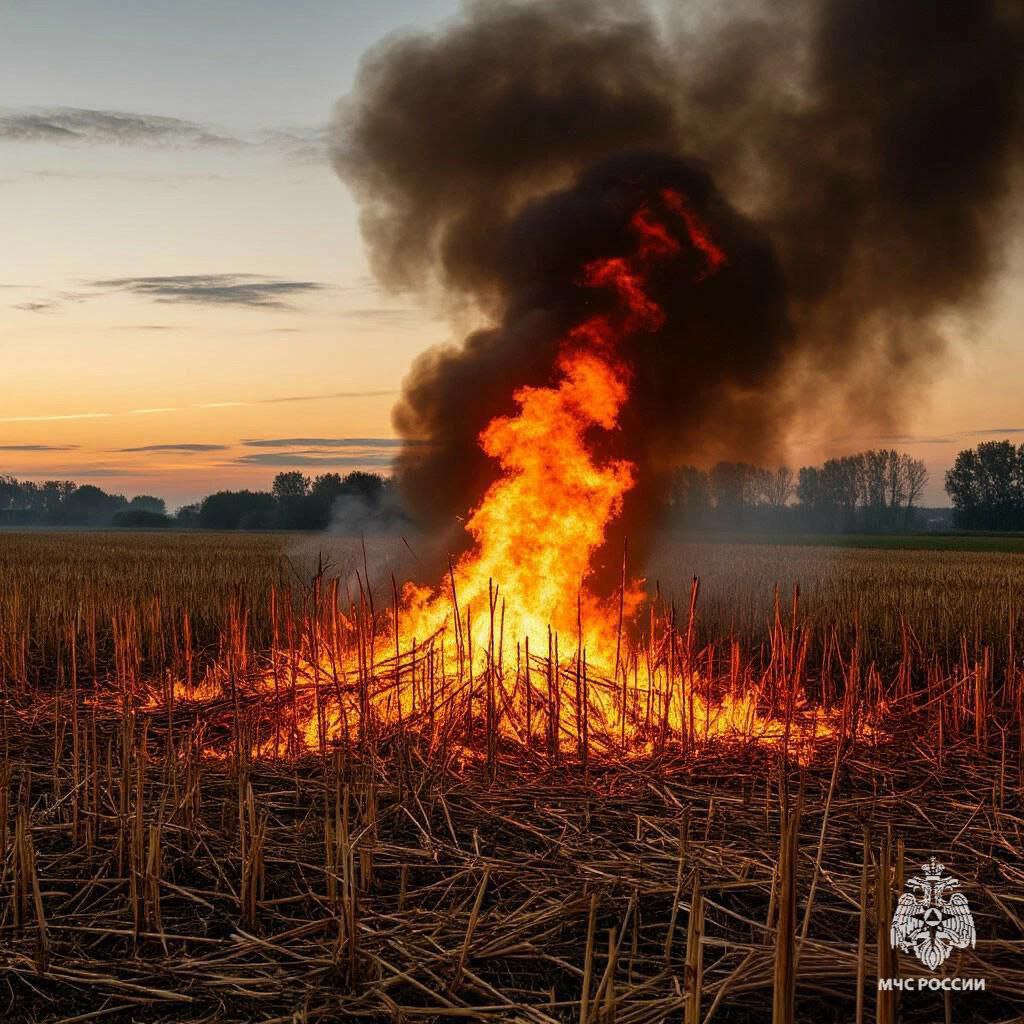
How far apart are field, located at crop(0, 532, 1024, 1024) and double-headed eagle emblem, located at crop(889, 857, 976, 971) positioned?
0.07 m

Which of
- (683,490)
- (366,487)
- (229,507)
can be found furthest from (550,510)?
(229,507)

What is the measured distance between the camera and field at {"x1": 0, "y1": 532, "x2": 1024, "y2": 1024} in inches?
161

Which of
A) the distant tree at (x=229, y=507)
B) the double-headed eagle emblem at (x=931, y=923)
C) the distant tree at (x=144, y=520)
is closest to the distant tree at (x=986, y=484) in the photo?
the distant tree at (x=229, y=507)

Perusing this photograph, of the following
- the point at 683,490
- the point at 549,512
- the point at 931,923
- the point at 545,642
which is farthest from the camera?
the point at 683,490

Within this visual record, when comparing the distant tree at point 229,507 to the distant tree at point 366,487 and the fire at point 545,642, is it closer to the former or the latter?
the distant tree at point 366,487

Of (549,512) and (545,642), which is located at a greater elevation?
(549,512)

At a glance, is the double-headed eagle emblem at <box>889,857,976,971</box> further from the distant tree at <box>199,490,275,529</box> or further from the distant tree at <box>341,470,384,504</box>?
the distant tree at <box>199,490,275,529</box>

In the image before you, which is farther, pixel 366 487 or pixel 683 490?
pixel 366 487

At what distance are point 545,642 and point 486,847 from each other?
400cm

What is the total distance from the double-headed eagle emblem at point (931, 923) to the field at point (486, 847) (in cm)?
7

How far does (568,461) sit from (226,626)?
223 inches

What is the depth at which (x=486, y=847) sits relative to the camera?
5.85 m

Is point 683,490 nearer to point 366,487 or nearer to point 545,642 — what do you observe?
point 545,642

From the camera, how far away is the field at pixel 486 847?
161 inches
